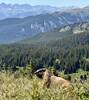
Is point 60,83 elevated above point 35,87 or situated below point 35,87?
below

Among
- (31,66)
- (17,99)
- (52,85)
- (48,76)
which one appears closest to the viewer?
(17,99)

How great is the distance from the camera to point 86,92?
621 cm

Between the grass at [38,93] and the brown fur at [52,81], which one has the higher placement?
the grass at [38,93]

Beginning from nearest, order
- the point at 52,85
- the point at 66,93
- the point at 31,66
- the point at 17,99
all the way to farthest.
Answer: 1. the point at 17,99
2. the point at 66,93
3. the point at 31,66
4. the point at 52,85

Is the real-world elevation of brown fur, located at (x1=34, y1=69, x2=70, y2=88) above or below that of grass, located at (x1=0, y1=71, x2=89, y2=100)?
below

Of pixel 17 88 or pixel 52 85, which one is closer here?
pixel 17 88

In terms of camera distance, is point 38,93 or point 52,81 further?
point 52,81

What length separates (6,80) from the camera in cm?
779

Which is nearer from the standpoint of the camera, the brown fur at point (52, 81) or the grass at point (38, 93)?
the grass at point (38, 93)

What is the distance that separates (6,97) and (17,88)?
64 centimetres

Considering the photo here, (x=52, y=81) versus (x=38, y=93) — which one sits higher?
(x=38, y=93)

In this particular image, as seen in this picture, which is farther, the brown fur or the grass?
the brown fur

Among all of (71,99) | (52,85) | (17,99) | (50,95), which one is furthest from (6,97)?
(52,85)

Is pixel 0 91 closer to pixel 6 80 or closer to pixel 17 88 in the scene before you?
pixel 17 88
